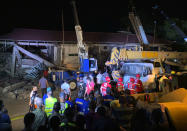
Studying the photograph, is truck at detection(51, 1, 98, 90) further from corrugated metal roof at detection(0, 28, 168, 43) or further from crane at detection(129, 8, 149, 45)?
corrugated metal roof at detection(0, 28, 168, 43)

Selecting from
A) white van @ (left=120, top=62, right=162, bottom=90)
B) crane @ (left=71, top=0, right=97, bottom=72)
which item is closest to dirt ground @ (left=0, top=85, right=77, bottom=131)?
crane @ (left=71, top=0, right=97, bottom=72)

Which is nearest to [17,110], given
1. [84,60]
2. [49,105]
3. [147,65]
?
[49,105]

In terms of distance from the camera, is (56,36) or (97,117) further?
(56,36)

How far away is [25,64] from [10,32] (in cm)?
538

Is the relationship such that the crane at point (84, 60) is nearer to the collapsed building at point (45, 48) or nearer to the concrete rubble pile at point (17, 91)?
the collapsed building at point (45, 48)

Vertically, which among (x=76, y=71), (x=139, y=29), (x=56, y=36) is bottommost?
(x=76, y=71)

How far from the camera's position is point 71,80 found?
43.7 feet

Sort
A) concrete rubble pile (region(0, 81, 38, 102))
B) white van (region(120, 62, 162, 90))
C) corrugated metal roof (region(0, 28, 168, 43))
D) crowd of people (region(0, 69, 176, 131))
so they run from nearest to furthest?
crowd of people (region(0, 69, 176, 131))
white van (region(120, 62, 162, 90))
concrete rubble pile (region(0, 81, 38, 102))
corrugated metal roof (region(0, 28, 168, 43))

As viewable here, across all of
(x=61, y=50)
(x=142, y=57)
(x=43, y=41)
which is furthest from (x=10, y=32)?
(x=142, y=57)

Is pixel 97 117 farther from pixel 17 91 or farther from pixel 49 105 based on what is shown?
pixel 17 91

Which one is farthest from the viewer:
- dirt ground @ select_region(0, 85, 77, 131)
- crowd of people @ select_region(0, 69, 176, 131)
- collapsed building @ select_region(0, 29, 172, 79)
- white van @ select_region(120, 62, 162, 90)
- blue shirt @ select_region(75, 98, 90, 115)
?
collapsed building @ select_region(0, 29, 172, 79)

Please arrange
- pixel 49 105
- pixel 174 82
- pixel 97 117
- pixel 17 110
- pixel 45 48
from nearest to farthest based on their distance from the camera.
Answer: pixel 97 117
pixel 49 105
pixel 174 82
pixel 17 110
pixel 45 48

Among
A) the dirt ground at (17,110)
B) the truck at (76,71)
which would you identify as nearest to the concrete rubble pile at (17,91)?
the dirt ground at (17,110)

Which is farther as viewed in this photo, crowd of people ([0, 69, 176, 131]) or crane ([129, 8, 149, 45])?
crane ([129, 8, 149, 45])
